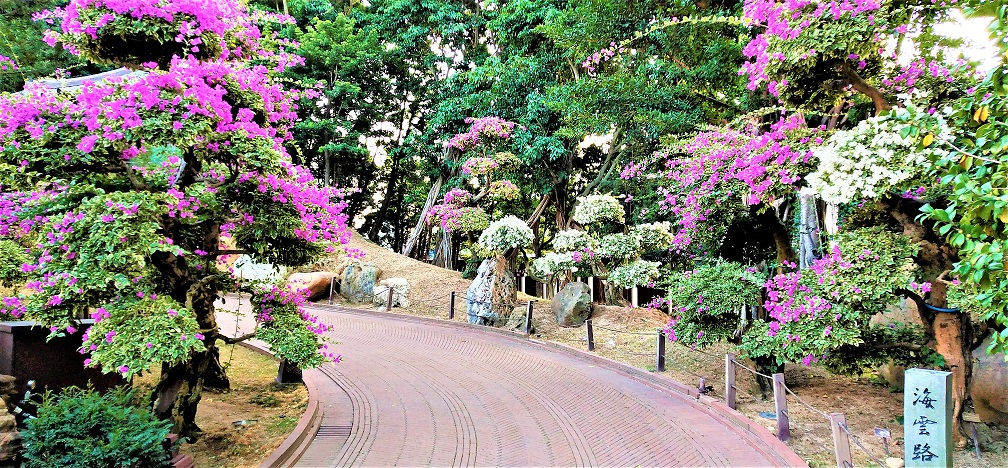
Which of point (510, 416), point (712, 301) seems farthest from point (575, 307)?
Result: point (510, 416)

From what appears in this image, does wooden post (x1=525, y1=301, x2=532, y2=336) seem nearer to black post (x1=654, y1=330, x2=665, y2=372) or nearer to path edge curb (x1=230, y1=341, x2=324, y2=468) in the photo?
black post (x1=654, y1=330, x2=665, y2=372)

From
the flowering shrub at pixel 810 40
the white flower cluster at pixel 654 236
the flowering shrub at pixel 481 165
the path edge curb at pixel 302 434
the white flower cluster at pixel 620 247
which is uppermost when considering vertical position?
the flowering shrub at pixel 481 165

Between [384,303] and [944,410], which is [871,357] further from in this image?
[384,303]

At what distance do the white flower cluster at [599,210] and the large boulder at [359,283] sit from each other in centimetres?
733

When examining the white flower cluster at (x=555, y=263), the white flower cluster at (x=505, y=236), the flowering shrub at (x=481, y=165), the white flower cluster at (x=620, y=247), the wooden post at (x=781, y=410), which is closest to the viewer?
the wooden post at (x=781, y=410)

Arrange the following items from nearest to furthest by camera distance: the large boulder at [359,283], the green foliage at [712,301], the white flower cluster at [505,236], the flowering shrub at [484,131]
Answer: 1. the green foliage at [712,301]
2. the white flower cluster at [505,236]
3. the flowering shrub at [484,131]
4. the large boulder at [359,283]

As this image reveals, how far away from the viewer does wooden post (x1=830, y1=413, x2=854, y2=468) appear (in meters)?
4.89

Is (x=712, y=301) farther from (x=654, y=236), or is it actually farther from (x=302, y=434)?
(x=302, y=434)

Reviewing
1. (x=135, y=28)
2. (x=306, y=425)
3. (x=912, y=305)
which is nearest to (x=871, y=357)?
(x=912, y=305)

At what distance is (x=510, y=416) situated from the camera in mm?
7137

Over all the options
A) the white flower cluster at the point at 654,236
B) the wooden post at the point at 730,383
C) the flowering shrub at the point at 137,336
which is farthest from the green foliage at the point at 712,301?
the flowering shrub at the point at 137,336

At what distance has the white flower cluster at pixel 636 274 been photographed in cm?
1165

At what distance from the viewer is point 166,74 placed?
5.08 meters

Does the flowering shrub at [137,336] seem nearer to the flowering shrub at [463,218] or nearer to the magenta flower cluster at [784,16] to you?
the magenta flower cluster at [784,16]
